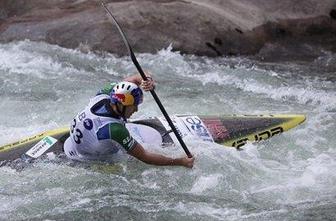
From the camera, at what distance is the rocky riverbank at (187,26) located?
11086 millimetres

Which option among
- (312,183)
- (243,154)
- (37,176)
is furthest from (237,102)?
(37,176)

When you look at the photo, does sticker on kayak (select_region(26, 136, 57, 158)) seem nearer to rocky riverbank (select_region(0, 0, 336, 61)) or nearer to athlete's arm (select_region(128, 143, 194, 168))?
athlete's arm (select_region(128, 143, 194, 168))

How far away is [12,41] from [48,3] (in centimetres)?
110

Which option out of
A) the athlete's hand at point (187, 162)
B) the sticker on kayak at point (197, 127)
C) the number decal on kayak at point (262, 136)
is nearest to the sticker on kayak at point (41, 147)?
the athlete's hand at point (187, 162)

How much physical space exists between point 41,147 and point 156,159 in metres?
1.25

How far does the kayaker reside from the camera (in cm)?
596

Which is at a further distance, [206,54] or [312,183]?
[206,54]

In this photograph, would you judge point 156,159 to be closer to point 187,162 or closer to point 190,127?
point 187,162

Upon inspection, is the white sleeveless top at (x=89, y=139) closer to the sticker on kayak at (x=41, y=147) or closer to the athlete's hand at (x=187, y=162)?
the sticker on kayak at (x=41, y=147)

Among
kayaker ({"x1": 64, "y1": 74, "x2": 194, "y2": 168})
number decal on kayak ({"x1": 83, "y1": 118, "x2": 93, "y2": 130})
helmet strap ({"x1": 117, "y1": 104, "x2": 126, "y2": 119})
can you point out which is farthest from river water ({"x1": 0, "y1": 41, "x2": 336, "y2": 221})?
helmet strap ({"x1": 117, "y1": 104, "x2": 126, "y2": 119})

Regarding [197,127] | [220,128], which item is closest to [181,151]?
[197,127]

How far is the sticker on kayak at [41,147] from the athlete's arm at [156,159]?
3.41 feet

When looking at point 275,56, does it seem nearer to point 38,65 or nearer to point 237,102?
point 237,102

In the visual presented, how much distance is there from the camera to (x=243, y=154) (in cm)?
712
